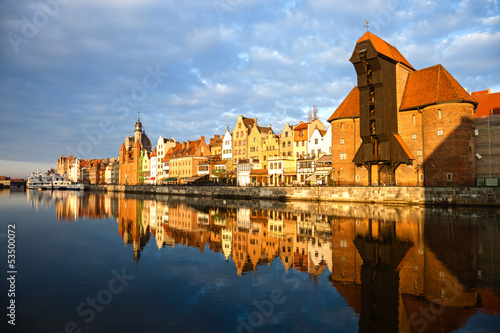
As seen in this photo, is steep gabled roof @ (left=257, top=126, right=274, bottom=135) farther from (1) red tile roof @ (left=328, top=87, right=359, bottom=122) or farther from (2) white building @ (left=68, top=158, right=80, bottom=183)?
(2) white building @ (left=68, top=158, right=80, bottom=183)

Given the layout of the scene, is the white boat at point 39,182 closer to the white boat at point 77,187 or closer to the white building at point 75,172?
the white boat at point 77,187

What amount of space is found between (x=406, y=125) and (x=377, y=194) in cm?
1062

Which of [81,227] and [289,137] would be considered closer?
[81,227]

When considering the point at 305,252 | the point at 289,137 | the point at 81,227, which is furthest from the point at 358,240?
the point at 289,137

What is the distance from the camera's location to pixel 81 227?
86.2 feet

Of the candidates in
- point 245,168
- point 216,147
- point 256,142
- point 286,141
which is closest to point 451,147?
point 286,141

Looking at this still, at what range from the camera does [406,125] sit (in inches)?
1775

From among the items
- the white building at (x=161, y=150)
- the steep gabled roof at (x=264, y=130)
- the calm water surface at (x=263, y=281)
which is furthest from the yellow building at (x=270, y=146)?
the calm water surface at (x=263, y=281)

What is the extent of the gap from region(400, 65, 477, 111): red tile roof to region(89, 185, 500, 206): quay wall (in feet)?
37.7

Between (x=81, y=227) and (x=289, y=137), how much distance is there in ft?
153

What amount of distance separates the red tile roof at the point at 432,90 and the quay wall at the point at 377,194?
37.7ft

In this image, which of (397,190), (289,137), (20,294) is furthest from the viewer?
(289,137)

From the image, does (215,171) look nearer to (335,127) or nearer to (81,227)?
(335,127)

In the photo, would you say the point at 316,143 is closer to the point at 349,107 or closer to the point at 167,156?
the point at 349,107
